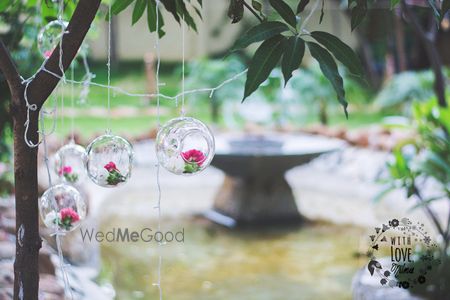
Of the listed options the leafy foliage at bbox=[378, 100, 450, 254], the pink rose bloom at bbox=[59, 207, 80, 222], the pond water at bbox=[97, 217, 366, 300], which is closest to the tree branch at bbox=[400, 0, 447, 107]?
the leafy foliage at bbox=[378, 100, 450, 254]

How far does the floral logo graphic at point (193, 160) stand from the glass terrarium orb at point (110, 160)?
0.13 metres

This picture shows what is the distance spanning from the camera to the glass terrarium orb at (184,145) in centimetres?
145

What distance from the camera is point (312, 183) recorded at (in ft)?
20.5

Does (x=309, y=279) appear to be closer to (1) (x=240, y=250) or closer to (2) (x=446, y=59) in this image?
(1) (x=240, y=250)

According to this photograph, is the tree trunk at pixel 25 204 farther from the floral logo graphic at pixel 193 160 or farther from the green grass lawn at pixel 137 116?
the green grass lawn at pixel 137 116

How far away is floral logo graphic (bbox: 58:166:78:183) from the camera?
214cm

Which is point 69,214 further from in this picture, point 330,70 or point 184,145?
point 330,70

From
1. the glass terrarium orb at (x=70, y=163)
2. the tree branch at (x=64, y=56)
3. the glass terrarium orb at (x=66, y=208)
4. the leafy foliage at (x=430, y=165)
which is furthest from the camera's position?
the leafy foliage at (x=430, y=165)

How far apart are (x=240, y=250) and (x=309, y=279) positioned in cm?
69

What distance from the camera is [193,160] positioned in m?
1.47

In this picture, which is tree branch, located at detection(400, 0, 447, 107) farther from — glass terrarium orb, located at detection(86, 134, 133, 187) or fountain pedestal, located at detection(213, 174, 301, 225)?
glass terrarium orb, located at detection(86, 134, 133, 187)

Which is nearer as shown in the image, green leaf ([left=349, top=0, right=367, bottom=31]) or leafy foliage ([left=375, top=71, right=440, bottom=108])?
green leaf ([left=349, top=0, right=367, bottom=31])

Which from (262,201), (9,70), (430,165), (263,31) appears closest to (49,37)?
(9,70)

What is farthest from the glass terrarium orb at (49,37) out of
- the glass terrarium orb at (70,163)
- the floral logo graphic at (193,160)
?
the floral logo graphic at (193,160)
